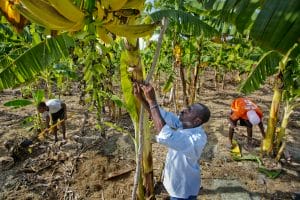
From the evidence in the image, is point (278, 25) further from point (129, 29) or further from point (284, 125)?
point (284, 125)

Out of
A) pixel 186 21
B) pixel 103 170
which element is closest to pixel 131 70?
pixel 186 21

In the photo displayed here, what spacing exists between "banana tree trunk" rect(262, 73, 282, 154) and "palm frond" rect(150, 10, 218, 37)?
1539 millimetres

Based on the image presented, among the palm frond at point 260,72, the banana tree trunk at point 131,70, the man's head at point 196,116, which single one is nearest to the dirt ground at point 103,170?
the palm frond at point 260,72

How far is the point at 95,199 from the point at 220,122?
14.1 feet

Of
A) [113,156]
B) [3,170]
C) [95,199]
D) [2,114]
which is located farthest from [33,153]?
[2,114]

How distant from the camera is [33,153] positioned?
17.9ft

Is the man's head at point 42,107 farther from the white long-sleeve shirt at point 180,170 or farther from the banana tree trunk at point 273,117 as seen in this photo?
the banana tree trunk at point 273,117

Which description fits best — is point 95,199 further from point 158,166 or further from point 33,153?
point 33,153

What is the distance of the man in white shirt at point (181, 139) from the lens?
225 cm

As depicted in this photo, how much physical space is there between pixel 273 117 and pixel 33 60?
12.3 feet

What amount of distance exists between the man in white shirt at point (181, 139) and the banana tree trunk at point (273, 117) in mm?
2805

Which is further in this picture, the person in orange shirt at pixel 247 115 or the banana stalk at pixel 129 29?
the person in orange shirt at pixel 247 115

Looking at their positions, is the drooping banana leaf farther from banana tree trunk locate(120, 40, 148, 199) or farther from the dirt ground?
the dirt ground

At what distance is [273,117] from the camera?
517 centimetres
